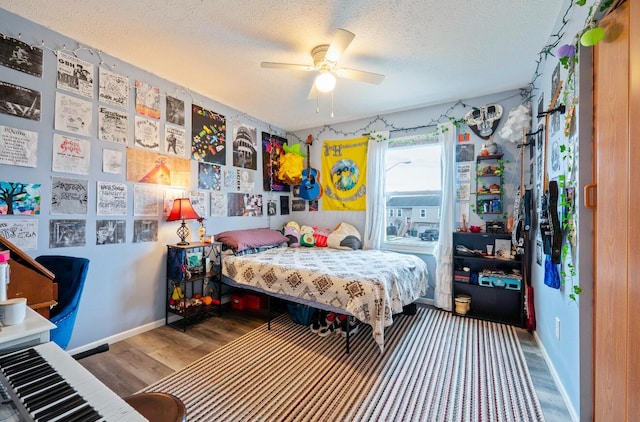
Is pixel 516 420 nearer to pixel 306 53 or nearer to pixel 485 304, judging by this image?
pixel 485 304

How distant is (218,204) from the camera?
136 inches

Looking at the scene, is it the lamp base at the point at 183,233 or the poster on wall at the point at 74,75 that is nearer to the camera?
the poster on wall at the point at 74,75

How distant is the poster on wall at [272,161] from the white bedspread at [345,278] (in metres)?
1.27

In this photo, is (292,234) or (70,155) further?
(292,234)

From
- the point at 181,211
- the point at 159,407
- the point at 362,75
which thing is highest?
the point at 362,75

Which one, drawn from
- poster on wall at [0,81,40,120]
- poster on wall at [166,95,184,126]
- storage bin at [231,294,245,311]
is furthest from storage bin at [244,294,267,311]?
poster on wall at [0,81,40,120]

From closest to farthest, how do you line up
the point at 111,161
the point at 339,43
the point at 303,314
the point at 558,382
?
the point at 558,382 → the point at 339,43 → the point at 111,161 → the point at 303,314

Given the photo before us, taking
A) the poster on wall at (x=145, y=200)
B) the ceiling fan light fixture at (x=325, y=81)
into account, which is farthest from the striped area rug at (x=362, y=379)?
the ceiling fan light fixture at (x=325, y=81)

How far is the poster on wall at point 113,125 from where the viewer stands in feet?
7.88

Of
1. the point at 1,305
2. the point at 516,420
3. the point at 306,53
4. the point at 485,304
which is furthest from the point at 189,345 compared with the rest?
the point at 485,304

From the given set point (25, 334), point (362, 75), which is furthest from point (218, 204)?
point (25, 334)

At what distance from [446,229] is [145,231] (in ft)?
11.1

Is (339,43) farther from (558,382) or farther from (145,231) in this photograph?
(558,382)

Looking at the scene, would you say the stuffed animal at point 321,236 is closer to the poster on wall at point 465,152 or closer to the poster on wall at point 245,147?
the poster on wall at point 245,147
